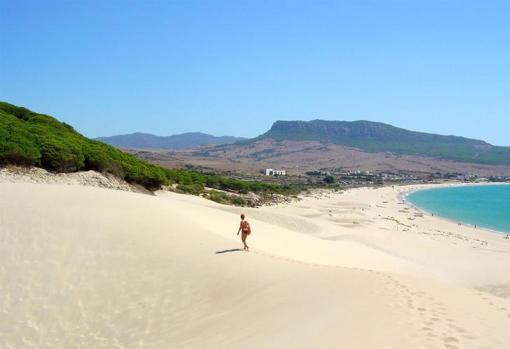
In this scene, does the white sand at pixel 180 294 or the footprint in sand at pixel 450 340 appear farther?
the white sand at pixel 180 294

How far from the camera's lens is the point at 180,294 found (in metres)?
11.2

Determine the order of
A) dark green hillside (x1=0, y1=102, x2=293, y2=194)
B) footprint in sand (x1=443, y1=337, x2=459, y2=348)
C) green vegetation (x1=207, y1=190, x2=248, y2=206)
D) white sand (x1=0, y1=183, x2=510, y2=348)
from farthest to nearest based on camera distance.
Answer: green vegetation (x1=207, y1=190, x2=248, y2=206), dark green hillside (x1=0, y1=102, x2=293, y2=194), white sand (x1=0, y1=183, x2=510, y2=348), footprint in sand (x1=443, y1=337, x2=459, y2=348)

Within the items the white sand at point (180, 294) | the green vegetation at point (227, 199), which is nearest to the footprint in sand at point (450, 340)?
the white sand at point (180, 294)

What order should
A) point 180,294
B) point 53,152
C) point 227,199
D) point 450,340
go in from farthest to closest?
point 227,199 < point 53,152 < point 180,294 < point 450,340

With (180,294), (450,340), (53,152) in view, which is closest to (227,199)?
(53,152)

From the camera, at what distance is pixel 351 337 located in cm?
752

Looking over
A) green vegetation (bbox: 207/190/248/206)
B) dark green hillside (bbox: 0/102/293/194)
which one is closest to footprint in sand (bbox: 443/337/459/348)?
dark green hillside (bbox: 0/102/293/194)

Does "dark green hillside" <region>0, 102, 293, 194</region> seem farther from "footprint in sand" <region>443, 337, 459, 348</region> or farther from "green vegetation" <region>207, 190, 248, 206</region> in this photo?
"footprint in sand" <region>443, 337, 459, 348</region>

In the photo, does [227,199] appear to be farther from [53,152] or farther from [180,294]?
[180,294]

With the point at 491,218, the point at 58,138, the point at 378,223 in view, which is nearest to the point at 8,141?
the point at 58,138

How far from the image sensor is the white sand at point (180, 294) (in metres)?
8.09

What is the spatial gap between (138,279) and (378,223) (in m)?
38.1

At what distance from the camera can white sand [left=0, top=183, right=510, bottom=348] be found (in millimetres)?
8086

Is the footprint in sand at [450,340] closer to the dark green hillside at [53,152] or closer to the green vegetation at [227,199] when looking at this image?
the dark green hillside at [53,152]
